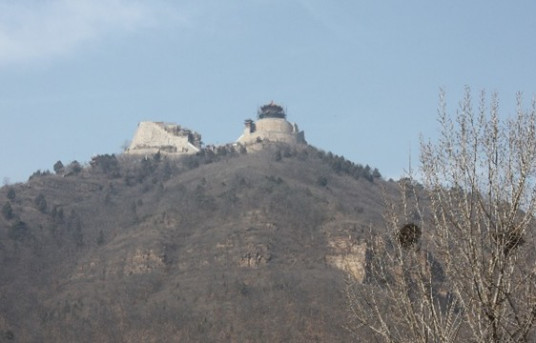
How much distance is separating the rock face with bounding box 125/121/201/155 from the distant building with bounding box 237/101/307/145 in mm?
8977

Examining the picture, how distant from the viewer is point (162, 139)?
153 meters

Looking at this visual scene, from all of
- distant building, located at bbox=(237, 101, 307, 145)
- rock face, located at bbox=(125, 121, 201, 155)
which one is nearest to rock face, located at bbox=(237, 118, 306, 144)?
distant building, located at bbox=(237, 101, 307, 145)

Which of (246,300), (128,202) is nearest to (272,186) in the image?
(128,202)

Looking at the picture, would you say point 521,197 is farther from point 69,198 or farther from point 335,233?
point 69,198

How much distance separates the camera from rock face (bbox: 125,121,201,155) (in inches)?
5886

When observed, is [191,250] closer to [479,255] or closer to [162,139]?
[162,139]

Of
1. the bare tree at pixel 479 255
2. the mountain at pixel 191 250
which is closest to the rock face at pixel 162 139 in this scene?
the mountain at pixel 191 250

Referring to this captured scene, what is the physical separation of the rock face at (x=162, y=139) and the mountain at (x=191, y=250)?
1698 centimetres

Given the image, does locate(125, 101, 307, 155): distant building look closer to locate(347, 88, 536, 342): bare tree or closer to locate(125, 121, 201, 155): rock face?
locate(125, 121, 201, 155): rock face

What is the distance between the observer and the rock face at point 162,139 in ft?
490

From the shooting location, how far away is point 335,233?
315ft

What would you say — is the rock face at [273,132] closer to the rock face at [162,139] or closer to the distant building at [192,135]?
the distant building at [192,135]

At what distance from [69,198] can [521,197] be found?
364ft

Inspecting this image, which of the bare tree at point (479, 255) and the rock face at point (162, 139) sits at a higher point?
the rock face at point (162, 139)
